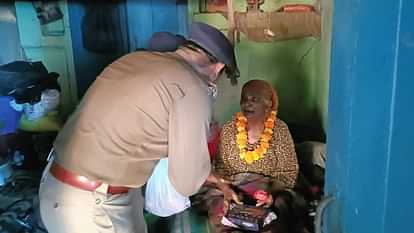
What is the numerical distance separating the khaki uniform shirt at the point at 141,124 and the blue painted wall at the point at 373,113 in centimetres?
83

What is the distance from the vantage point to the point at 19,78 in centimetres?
308

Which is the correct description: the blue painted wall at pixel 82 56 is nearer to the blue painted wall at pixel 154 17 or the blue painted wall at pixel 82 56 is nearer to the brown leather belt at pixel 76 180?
the blue painted wall at pixel 154 17

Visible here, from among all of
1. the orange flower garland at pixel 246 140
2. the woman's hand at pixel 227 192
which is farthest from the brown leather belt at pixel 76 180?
the orange flower garland at pixel 246 140

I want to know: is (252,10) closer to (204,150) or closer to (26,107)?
(26,107)

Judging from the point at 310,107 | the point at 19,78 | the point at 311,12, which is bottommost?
the point at 310,107

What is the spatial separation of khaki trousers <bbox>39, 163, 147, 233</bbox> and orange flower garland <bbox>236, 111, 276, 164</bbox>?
984mm

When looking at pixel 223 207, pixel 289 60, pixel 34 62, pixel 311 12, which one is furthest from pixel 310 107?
pixel 34 62

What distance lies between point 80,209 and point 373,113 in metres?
1.21

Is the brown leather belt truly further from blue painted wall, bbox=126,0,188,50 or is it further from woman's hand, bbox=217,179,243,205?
blue painted wall, bbox=126,0,188,50

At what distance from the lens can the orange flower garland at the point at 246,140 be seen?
105 inches

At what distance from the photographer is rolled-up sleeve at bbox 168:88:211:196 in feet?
5.19

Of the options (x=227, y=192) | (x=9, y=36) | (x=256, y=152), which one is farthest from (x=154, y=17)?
(x=227, y=192)

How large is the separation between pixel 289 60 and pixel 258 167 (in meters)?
0.77

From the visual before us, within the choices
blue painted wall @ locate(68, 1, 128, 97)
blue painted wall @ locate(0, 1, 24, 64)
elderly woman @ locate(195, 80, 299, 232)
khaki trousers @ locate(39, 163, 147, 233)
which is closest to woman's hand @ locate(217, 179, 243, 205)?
elderly woman @ locate(195, 80, 299, 232)
